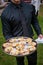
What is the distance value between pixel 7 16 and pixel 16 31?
303 millimetres

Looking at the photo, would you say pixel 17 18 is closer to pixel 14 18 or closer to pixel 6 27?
pixel 14 18

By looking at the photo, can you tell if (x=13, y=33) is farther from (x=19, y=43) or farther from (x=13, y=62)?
(x=13, y=62)

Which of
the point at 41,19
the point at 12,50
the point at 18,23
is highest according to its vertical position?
the point at 18,23

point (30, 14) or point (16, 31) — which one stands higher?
point (30, 14)

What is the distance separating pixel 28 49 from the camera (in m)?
3.93

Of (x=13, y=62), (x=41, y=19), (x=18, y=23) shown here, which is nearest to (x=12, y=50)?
(x=18, y=23)

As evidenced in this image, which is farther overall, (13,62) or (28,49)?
(13,62)

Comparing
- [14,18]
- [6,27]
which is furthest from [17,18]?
[6,27]

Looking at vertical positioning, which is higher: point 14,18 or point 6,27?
point 14,18

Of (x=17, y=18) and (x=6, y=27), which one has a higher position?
(x=17, y=18)

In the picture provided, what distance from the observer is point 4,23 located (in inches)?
164

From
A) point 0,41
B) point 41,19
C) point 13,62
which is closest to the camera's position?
point 13,62

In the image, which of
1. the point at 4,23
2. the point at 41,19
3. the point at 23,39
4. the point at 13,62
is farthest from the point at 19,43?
the point at 41,19

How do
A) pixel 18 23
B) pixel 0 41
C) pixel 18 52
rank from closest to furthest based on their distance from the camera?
1. pixel 18 52
2. pixel 18 23
3. pixel 0 41
